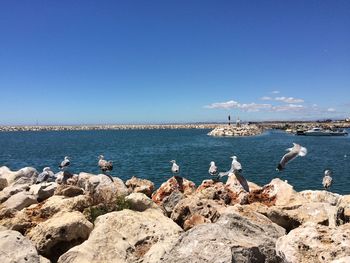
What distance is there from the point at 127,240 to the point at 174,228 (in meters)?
1.26

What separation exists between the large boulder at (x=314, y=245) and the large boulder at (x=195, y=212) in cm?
345

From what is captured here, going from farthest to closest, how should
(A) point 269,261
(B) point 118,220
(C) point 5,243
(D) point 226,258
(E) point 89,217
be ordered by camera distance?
(E) point 89,217 < (B) point 118,220 < (C) point 5,243 < (A) point 269,261 < (D) point 226,258

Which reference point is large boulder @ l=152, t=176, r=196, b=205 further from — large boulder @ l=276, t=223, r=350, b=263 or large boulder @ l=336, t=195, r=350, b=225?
large boulder @ l=276, t=223, r=350, b=263

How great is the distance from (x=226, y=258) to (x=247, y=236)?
61.4 inches

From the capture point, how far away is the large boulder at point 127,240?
6.43m

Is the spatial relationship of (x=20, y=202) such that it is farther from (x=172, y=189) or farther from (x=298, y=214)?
(x=298, y=214)

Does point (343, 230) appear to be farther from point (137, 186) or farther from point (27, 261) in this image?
point (137, 186)

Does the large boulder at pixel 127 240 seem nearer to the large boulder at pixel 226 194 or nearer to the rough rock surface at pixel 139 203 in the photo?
the rough rock surface at pixel 139 203

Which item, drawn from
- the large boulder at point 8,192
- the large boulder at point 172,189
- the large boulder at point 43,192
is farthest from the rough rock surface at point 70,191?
the large boulder at point 172,189

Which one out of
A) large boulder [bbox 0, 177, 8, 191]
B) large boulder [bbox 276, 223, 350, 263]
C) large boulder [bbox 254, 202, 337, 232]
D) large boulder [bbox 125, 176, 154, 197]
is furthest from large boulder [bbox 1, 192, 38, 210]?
large boulder [bbox 276, 223, 350, 263]

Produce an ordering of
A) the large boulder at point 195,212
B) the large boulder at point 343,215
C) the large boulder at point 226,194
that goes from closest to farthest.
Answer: the large boulder at point 343,215 < the large boulder at point 195,212 < the large boulder at point 226,194

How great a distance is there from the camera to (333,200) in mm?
11836

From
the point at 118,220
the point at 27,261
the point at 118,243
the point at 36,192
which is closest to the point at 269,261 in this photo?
the point at 118,243

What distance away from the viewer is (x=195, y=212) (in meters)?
9.60
